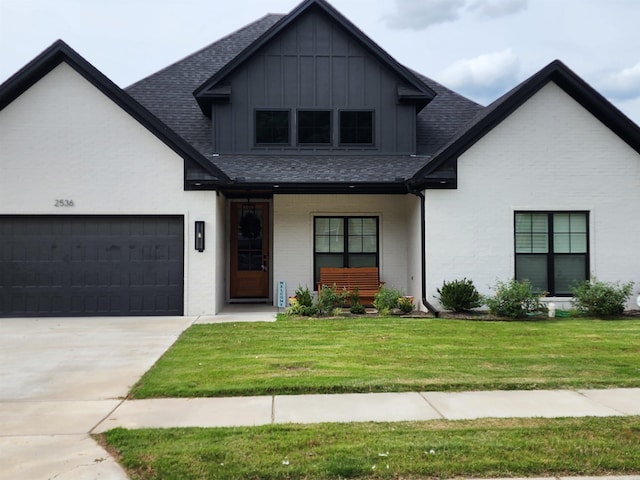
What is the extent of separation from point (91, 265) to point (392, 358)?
8.36m

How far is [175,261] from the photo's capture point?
1356 cm

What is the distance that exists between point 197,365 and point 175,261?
6.12 metres

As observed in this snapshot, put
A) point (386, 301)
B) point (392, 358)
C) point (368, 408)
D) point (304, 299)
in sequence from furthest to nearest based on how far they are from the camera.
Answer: point (304, 299) → point (386, 301) → point (392, 358) → point (368, 408)

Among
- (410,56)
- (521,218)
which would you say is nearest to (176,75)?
(410,56)

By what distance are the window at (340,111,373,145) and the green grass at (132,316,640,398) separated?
591cm

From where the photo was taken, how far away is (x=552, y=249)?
45.1 ft

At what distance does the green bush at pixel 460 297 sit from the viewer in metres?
12.9

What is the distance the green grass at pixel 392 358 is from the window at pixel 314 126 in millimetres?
5893

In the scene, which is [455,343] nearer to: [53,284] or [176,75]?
[53,284]

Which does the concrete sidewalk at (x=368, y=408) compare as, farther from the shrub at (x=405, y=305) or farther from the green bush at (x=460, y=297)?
the shrub at (x=405, y=305)

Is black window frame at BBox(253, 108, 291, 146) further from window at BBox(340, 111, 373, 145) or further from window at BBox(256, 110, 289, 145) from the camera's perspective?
window at BBox(340, 111, 373, 145)

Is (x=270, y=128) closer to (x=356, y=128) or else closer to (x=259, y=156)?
(x=259, y=156)

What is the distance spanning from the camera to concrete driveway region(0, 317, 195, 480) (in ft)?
14.7

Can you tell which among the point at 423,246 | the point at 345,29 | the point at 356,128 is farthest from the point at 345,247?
the point at 345,29
